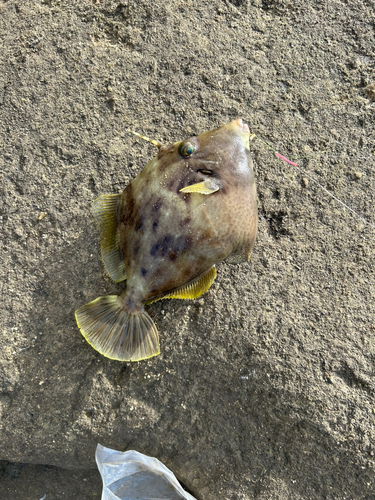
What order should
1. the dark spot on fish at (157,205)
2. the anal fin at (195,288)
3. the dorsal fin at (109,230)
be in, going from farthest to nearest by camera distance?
the dorsal fin at (109,230)
the anal fin at (195,288)
the dark spot on fish at (157,205)

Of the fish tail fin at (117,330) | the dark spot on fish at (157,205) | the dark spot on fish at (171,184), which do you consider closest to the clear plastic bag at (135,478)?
the fish tail fin at (117,330)

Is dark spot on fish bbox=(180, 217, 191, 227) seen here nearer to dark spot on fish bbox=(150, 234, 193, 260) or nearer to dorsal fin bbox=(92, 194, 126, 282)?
dark spot on fish bbox=(150, 234, 193, 260)

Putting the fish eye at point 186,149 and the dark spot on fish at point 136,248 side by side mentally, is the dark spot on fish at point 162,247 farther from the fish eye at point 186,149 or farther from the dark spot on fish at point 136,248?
the fish eye at point 186,149

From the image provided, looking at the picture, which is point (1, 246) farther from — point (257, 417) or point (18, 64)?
point (257, 417)

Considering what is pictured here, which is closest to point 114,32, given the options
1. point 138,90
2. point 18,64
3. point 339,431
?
point 138,90

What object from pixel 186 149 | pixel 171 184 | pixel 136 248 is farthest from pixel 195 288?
pixel 186 149

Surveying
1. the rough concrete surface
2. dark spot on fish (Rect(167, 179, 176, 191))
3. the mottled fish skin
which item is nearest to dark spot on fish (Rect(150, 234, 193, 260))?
the mottled fish skin
